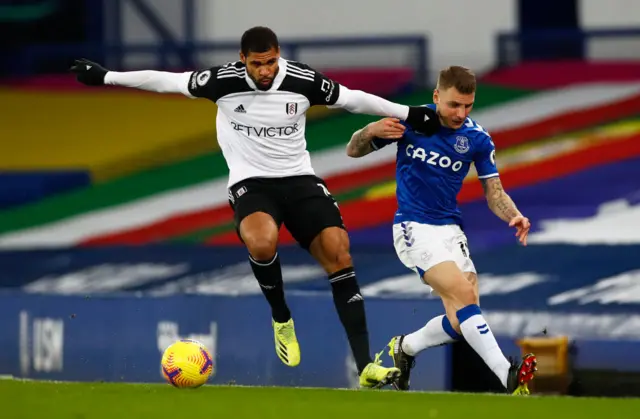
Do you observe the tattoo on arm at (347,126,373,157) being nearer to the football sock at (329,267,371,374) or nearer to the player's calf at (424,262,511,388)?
the football sock at (329,267,371,374)

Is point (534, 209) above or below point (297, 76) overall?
below

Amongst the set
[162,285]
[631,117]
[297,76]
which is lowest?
[162,285]

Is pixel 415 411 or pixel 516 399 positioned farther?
pixel 516 399

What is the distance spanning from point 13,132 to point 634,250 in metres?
9.14

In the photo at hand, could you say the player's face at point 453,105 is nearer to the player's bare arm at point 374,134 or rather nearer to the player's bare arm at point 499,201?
the player's bare arm at point 374,134

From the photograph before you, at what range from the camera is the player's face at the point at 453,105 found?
26.1 ft

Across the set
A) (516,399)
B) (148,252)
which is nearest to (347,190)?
(148,252)

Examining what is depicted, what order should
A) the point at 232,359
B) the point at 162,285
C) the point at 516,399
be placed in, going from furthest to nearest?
the point at 162,285 < the point at 232,359 < the point at 516,399

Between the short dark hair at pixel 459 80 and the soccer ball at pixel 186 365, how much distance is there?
2.08 meters

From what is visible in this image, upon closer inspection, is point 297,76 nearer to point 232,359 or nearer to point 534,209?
point 232,359

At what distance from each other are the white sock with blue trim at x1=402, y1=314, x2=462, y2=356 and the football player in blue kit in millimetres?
16

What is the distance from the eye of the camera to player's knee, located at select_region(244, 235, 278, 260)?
811 cm

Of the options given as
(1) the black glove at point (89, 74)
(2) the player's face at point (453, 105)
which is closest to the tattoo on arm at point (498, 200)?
(2) the player's face at point (453, 105)

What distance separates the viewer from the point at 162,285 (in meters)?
13.5
